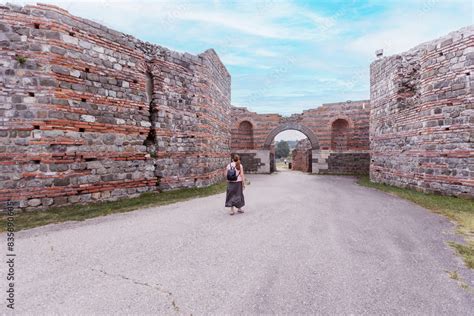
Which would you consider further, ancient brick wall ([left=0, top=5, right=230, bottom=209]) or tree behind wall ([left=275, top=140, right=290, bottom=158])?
tree behind wall ([left=275, top=140, right=290, bottom=158])

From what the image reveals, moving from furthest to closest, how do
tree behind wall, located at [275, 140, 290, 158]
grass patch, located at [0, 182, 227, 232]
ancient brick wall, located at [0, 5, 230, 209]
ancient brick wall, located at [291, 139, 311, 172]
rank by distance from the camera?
tree behind wall, located at [275, 140, 290, 158] → ancient brick wall, located at [291, 139, 311, 172] → ancient brick wall, located at [0, 5, 230, 209] → grass patch, located at [0, 182, 227, 232]

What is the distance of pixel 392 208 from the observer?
623cm

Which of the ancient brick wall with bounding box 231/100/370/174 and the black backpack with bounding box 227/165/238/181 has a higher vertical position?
the ancient brick wall with bounding box 231/100/370/174

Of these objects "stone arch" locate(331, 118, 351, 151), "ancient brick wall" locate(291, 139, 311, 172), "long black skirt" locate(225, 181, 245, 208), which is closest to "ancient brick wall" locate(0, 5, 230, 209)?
"long black skirt" locate(225, 181, 245, 208)

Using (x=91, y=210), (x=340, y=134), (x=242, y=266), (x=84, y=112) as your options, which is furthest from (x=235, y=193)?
(x=340, y=134)

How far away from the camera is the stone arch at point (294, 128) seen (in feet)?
58.2

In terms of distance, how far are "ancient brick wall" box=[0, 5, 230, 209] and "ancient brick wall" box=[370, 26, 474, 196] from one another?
821cm

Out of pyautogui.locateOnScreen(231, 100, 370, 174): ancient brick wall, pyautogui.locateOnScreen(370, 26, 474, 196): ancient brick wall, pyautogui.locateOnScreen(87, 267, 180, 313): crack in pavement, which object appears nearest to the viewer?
pyautogui.locateOnScreen(87, 267, 180, 313): crack in pavement

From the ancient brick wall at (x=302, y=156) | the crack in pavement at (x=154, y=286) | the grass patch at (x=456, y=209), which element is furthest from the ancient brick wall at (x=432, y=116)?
the ancient brick wall at (x=302, y=156)

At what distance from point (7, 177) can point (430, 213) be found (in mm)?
9743

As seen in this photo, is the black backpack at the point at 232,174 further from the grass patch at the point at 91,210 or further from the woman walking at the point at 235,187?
the grass patch at the point at 91,210

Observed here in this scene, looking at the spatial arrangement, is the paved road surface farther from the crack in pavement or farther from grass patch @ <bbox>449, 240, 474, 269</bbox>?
grass patch @ <bbox>449, 240, 474, 269</bbox>

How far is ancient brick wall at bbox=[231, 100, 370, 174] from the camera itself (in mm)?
16625

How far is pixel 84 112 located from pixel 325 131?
1533 centimetres
